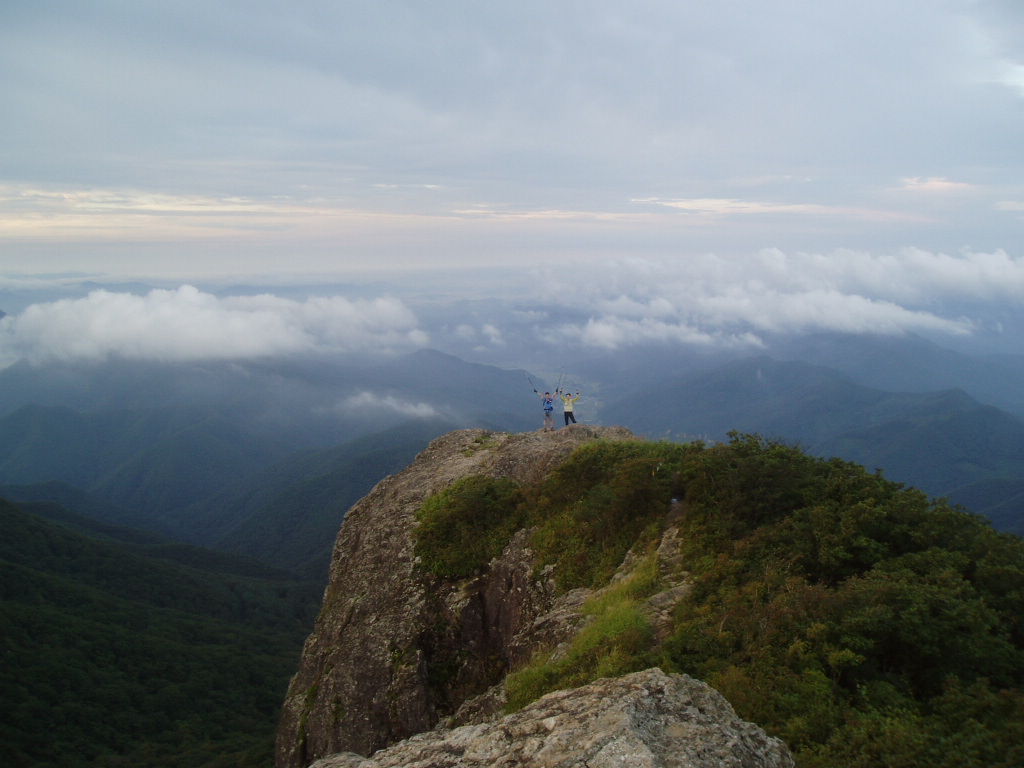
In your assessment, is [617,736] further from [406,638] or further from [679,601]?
[406,638]

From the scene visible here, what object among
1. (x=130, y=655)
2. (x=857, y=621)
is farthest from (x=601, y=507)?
(x=130, y=655)

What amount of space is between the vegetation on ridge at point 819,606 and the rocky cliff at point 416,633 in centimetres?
100

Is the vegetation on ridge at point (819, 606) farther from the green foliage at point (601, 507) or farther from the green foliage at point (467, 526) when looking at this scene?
the green foliage at point (467, 526)

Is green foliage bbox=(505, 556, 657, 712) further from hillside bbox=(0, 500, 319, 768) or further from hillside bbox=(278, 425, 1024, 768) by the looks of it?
hillside bbox=(0, 500, 319, 768)

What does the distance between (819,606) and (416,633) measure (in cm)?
1168

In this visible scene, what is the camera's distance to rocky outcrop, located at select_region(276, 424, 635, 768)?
16.1m

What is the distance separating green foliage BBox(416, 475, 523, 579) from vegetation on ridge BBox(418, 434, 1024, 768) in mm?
2044

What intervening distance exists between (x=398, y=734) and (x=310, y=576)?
19221cm

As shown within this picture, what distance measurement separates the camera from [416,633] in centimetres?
1725

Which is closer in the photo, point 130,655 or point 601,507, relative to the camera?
point 601,507

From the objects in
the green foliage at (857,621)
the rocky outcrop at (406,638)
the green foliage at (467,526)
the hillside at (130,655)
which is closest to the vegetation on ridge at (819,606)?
the green foliage at (857,621)

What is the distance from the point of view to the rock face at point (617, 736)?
Result: 6.12 metres

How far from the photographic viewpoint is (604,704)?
703 cm

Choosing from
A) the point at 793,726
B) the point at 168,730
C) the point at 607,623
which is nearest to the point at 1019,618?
the point at 793,726
